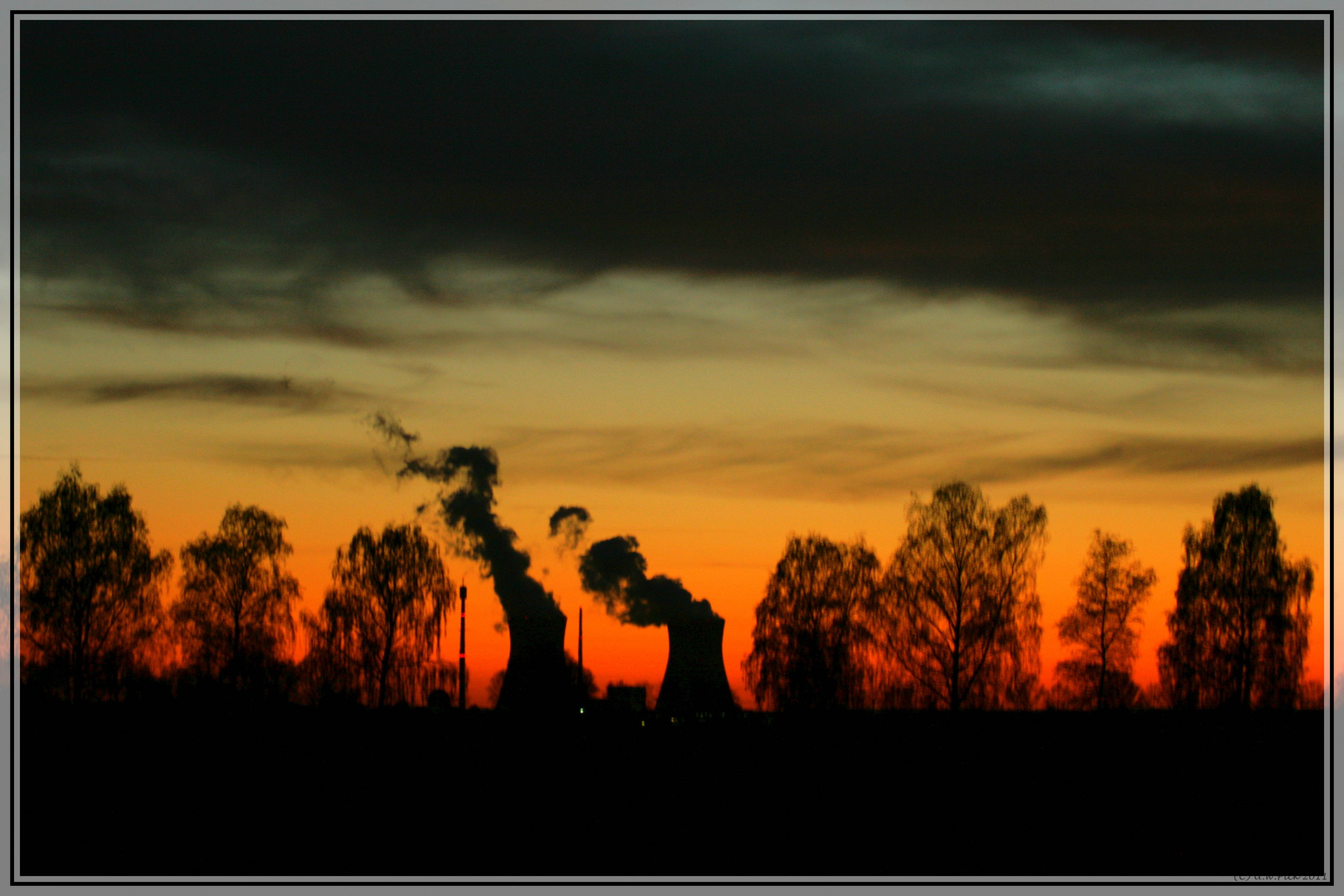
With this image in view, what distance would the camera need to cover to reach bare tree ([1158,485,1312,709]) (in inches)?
1543

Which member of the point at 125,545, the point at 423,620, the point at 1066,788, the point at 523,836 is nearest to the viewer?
the point at 523,836

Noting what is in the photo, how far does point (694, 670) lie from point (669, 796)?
22451mm

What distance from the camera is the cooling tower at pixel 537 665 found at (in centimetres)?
4369

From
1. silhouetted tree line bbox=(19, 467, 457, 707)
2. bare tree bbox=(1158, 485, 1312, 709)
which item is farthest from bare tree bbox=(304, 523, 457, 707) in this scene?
bare tree bbox=(1158, 485, 1312, 709)

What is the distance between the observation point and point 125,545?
38.6 m

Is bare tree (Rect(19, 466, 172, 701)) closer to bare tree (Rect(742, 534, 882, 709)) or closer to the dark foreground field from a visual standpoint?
the dark foreground field

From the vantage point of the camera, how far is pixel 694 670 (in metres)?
45.5

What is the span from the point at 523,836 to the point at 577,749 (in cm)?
1498

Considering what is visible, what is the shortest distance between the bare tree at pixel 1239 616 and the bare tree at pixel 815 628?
377 inches

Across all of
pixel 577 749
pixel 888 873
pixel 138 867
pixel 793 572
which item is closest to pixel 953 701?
pixel 793 572

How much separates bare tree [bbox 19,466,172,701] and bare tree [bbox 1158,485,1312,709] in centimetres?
3186

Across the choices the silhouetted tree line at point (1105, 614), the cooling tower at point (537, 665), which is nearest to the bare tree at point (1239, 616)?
the silhouetted tree line at point (1105, 614)

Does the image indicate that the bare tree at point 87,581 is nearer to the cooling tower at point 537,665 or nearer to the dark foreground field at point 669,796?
the dark foreground field at point 669,796

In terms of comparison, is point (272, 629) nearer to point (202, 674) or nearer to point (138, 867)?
point (202, 674)
